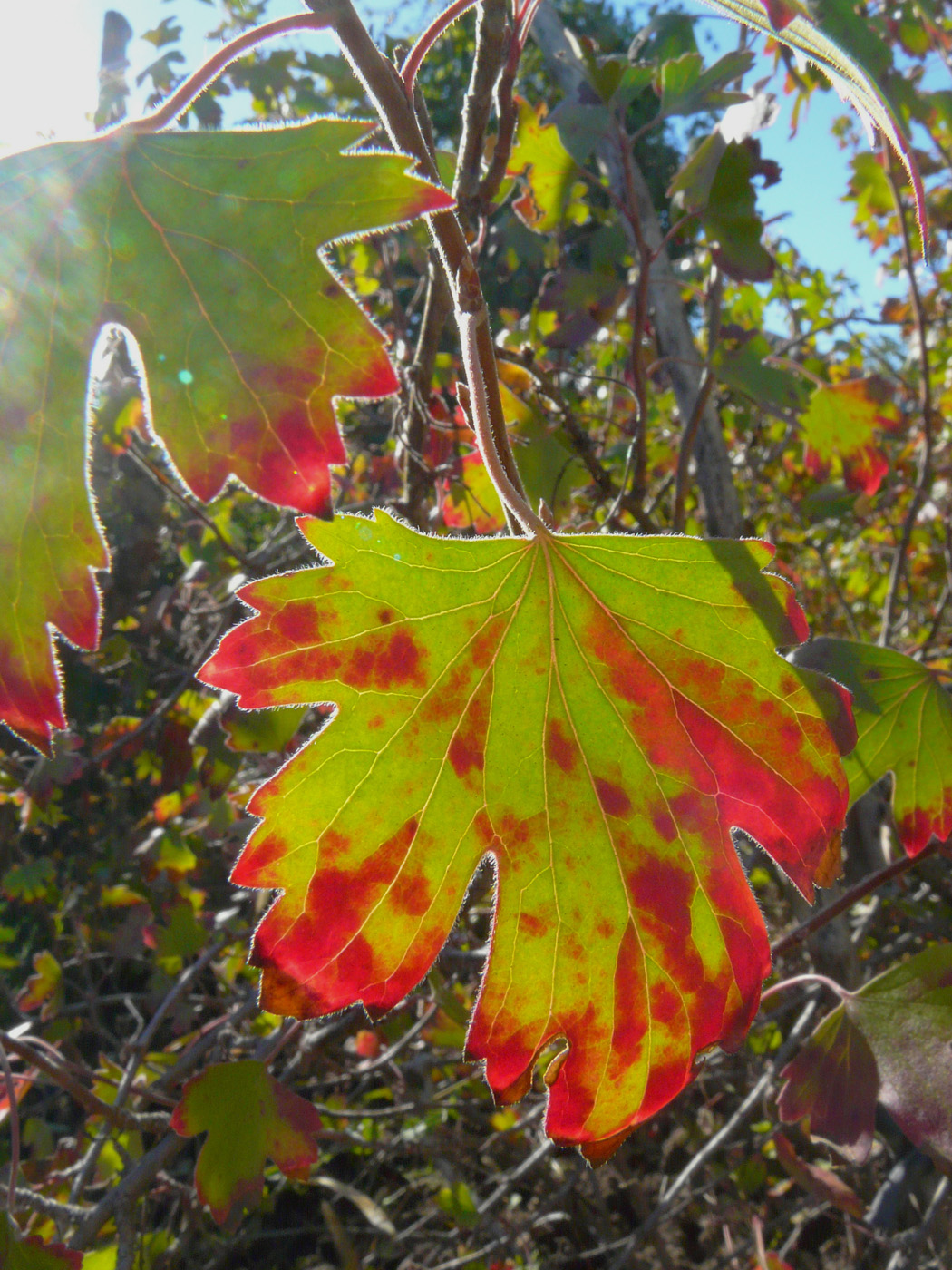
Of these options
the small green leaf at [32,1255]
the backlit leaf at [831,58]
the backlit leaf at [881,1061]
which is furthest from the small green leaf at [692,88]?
the small green leaf at [32,1255]

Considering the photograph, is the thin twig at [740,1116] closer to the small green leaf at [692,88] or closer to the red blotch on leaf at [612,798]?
the red blotch on leaf at [612,798]

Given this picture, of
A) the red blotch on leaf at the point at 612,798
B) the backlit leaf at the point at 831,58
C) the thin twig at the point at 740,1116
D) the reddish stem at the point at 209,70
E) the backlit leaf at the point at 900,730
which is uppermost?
the reddish stem at the point at 209,70

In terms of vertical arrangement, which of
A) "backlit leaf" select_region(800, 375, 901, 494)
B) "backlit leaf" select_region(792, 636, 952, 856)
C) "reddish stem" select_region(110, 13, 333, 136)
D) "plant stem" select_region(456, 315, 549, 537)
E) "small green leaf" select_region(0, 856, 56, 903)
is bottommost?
"small green leaf" select_region(0, 856, 56, 903)

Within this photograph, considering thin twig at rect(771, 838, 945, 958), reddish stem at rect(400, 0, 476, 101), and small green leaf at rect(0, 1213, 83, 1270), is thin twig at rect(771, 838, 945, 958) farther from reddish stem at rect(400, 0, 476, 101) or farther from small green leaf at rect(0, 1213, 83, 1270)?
reddish stem at rect(400, 0, 476, 101)

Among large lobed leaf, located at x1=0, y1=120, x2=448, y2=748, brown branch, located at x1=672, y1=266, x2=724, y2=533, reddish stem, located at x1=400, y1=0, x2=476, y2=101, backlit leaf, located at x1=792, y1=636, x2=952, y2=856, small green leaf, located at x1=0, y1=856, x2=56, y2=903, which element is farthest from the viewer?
small green leaf, located at x1=0, y1=856, x2=56, y2=903

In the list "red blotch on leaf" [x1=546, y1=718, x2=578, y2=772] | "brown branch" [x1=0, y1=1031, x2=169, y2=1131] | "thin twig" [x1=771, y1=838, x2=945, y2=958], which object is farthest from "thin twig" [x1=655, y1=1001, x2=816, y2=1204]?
"red blotch on leaf" [x1=546, y1=718, x2=578, y2=772]
